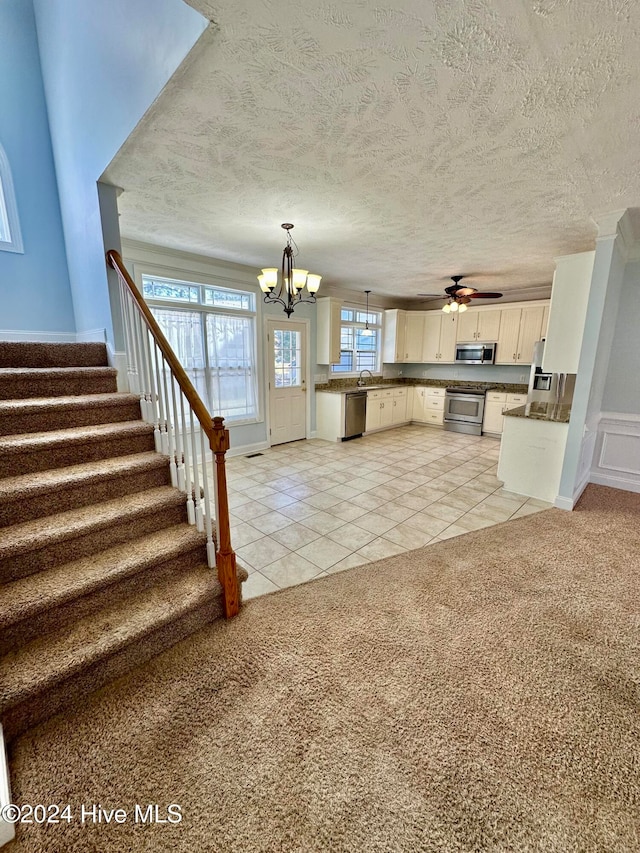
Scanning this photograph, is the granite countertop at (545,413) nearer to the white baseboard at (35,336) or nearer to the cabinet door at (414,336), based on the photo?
the cabinet door at (414,336)

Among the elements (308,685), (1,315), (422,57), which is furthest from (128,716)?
(1,315)

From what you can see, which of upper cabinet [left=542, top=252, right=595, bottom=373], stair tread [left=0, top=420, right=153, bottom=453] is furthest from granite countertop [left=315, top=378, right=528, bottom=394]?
stair tread [left=0, top=420, right=153, bottom=453]

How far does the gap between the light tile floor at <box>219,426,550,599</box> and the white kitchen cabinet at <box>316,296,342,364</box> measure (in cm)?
158

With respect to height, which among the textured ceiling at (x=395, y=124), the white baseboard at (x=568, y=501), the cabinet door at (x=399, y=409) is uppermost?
the textured ceiling at (x=395, y=124)

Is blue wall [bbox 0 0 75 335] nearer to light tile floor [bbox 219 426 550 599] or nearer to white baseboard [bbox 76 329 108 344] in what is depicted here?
white baseboard [bbox 76 329 108 344]

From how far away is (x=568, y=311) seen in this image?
332cm

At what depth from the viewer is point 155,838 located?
41.8 inches

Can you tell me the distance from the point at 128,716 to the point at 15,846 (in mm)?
402

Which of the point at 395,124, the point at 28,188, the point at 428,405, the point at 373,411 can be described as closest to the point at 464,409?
the point at 428,405

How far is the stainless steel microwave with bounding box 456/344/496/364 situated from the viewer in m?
6.20

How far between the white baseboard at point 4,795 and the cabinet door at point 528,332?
6916 millimetres

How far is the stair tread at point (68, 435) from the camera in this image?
6.08ft

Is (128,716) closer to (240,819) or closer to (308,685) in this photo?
(240,819)

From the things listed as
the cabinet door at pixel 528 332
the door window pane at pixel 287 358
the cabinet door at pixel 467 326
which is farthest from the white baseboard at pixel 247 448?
the cabinet door at pixel 528 332
